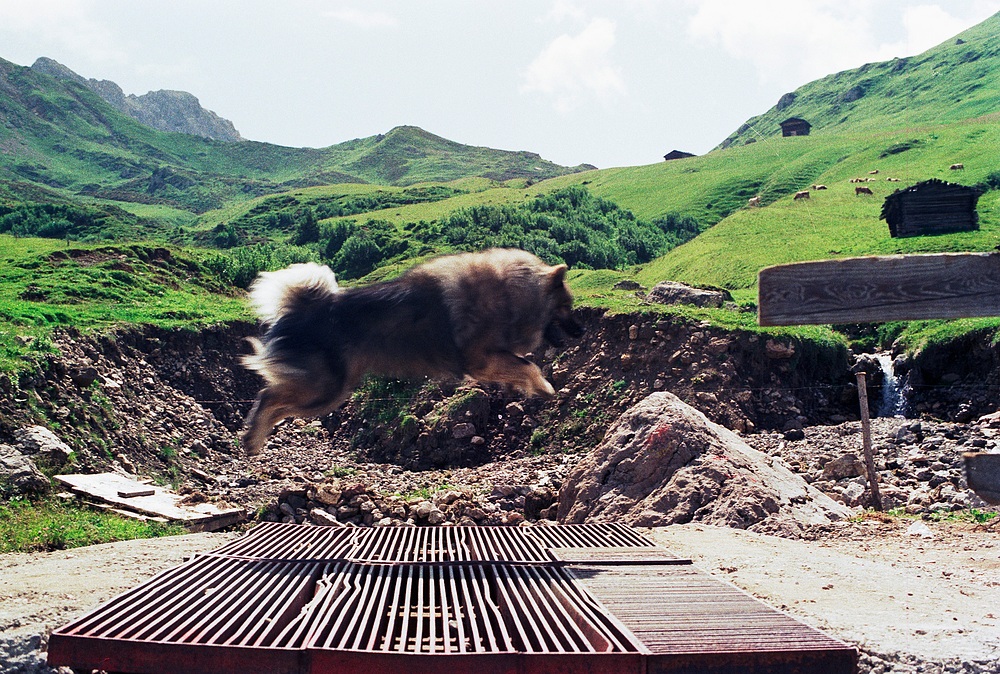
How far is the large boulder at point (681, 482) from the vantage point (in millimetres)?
10797

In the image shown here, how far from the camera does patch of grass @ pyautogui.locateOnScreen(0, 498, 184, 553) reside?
33.7ft

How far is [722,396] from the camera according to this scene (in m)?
18.2

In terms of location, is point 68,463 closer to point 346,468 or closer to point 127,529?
point 127,529

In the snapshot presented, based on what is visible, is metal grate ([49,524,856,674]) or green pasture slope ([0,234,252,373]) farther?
green pasture slope ([0,234,252,373])

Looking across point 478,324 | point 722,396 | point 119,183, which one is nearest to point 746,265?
point 722,396

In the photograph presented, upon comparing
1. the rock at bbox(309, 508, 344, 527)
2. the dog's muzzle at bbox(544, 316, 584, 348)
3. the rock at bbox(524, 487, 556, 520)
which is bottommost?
the rock at bbox(524, 487, 556, 520)

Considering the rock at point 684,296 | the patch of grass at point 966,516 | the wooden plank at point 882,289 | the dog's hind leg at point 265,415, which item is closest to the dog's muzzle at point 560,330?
the dog's hind leg at point 265,415

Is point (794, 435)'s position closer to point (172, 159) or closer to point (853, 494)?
point (853, 494)

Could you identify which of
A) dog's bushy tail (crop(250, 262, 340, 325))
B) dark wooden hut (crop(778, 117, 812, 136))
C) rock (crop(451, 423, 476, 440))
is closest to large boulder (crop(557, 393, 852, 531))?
dog's bushy tail (crop(250, 262, 340, 325))

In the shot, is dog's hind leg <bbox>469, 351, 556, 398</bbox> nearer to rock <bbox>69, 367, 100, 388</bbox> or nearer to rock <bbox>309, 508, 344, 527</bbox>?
rock <bbox>309, 508, 344, 527</bbox>

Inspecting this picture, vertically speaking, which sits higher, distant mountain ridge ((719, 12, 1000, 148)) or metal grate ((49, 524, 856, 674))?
distant mountain ridge ((719, 12, 1000, 148))

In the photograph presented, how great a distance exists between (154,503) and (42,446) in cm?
223

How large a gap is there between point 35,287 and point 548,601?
72.7ft

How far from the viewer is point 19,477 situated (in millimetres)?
12078
